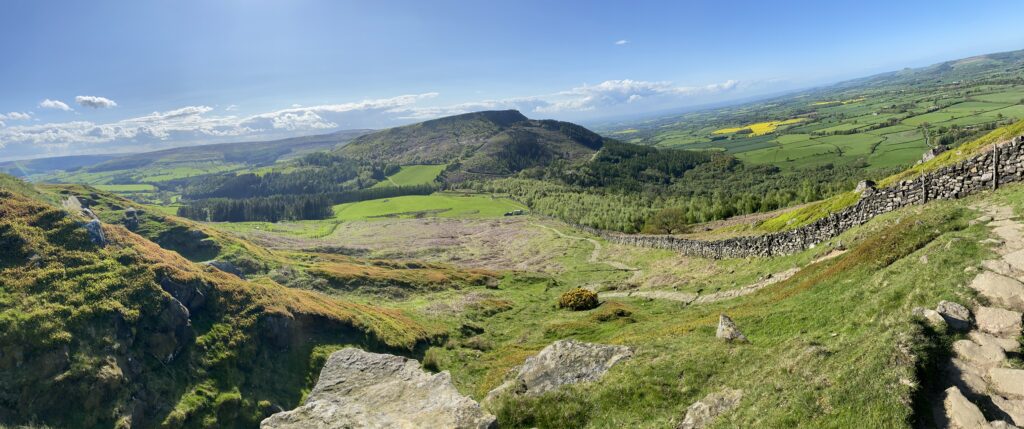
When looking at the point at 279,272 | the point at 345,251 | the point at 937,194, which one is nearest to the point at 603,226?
the point at 345,251

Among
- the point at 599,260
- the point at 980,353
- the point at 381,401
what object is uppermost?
the point at 980,353

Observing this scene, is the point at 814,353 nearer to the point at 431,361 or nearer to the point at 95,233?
the point at 431,361

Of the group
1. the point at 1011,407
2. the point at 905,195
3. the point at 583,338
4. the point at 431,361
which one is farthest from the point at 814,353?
the point at 431,361

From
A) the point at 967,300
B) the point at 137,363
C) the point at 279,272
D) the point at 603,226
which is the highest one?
the point at 967,300

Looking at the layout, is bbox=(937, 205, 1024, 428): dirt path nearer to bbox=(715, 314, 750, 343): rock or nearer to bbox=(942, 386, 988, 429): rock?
bbox=(942, 386, 988, 429): rock

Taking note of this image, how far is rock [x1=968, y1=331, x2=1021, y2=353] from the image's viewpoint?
13000 millimetres

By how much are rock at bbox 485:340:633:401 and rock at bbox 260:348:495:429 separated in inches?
112

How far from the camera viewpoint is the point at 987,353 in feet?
42.8

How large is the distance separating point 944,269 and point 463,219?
16832cm

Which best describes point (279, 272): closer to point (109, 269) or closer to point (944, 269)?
point (109, 269)

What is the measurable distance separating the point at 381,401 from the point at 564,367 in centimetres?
903

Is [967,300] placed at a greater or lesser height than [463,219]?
greater

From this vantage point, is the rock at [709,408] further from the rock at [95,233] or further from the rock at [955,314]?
the rock at [95,233]

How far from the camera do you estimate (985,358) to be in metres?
12.9
